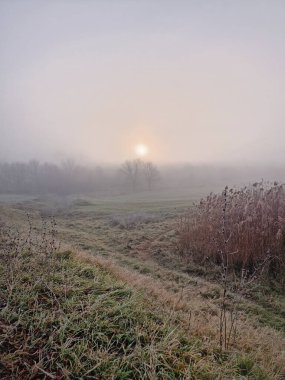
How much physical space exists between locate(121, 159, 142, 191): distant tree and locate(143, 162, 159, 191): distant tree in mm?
1796

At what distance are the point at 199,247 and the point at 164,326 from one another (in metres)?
5.64

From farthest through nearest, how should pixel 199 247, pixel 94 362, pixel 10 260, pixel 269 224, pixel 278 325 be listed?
pixel 199 247 → pixel 269 224 → pixel 278 325 → pixel 10 260 → pixel 94 362

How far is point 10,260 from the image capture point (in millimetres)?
4117

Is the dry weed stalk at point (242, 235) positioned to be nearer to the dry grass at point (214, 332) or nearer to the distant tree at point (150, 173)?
the dry grass at point (214, 332)

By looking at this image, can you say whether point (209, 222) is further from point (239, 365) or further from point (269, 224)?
point (239, 365)

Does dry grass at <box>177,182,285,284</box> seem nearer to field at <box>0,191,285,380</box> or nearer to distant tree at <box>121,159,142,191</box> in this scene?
field at <box>0,191,285,380</box>

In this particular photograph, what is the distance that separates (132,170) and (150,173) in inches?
196

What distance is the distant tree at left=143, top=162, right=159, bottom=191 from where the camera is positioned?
232 feet

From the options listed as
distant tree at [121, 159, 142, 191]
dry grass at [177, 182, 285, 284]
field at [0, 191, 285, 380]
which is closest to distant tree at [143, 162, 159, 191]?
distant tree at [121, 159, 142, 191]

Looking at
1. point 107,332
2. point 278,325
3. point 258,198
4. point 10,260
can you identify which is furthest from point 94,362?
point 258,198

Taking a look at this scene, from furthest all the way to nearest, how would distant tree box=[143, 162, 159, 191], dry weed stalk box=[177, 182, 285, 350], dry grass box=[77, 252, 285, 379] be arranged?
distant tree box=[143, 162, 159, 191]
dry weed stalk box=[177, 182, 285, 350]
dry grass box=[77, 252, 285, 379]

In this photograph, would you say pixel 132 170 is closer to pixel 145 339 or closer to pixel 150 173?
pixel 150 173

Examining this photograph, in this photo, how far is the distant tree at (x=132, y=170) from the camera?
239ft

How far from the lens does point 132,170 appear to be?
73.5 m
